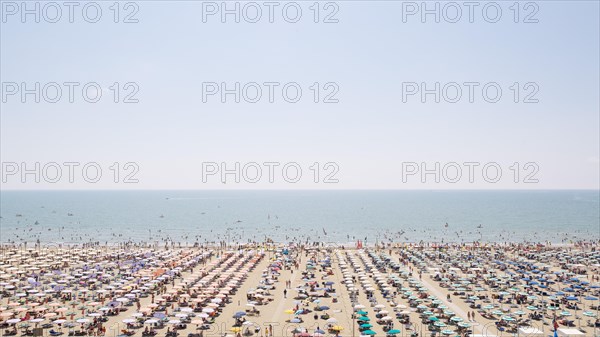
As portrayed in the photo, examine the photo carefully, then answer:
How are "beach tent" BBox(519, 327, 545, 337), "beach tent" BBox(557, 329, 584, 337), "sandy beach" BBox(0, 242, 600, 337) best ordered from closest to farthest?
"beach tent" BBox(557, 329, 584, 337)
"beach tent" BBox(519, 327, 545, 337)
"sandy beach" BBox(0, 242, 600, 337)

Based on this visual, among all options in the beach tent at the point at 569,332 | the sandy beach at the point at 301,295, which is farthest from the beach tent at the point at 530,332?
the beach tent at the point at 569,332

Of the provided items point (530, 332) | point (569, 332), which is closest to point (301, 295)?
point (530, 332)

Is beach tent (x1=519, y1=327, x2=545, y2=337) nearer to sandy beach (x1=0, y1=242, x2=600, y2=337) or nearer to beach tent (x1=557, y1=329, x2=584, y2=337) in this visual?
sandy beach (x1=0, y1=242, x2=600, y2=337)

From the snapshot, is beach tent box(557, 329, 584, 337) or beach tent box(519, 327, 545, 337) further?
beach tent box(519, 327, 545, 337)

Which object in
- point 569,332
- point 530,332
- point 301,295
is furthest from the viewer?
point 301,295

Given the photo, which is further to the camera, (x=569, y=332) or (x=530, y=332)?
(x=530, y=332)

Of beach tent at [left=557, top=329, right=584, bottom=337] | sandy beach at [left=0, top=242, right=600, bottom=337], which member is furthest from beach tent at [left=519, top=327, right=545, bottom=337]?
beach tent at [left=557, top=329, right=584, bottom=337]

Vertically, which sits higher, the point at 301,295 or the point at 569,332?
the point at 569,332

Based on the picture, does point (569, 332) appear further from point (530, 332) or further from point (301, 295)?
point (301, 295)
